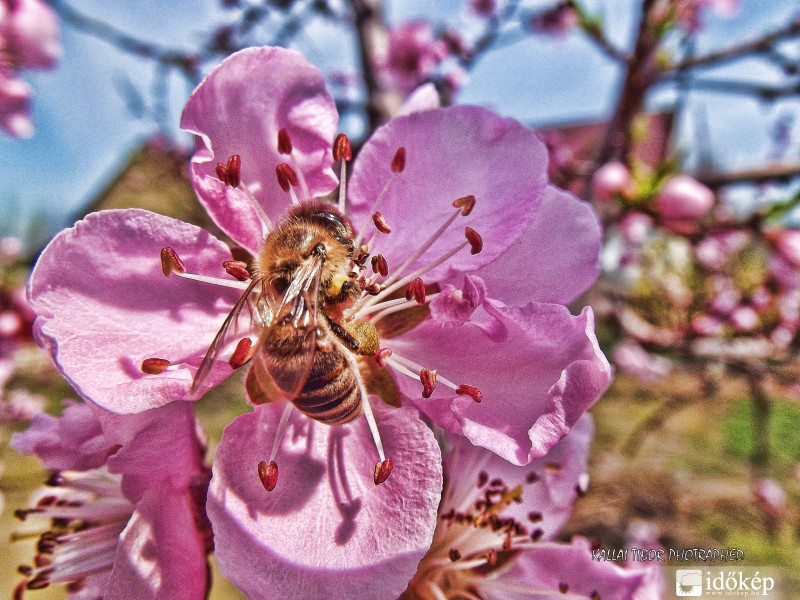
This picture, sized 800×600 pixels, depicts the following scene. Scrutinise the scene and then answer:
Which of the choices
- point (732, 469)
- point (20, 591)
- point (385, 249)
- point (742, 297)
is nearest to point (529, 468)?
point (385, 249)

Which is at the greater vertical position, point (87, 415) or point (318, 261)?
point (318, 261)

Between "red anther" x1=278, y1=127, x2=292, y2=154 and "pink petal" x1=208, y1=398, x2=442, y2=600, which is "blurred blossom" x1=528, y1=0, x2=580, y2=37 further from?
"pink petal" x1=208, y1=398, x2=442, y2=600

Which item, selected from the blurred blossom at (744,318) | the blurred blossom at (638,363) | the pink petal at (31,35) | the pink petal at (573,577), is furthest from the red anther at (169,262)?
the blurred blossom at (638,363)

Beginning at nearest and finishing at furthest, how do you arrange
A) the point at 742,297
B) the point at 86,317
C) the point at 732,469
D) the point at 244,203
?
the point at 86,317, the point at 244,203, the point at 742,297, the point at 732,469

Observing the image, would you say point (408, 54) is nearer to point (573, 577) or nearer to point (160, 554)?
point (573, 577)

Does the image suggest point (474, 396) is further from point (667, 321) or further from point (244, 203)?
point (667, 321)

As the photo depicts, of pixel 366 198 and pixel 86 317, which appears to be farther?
pixel 366 198

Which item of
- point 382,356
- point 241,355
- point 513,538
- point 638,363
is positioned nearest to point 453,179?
point 382,356
